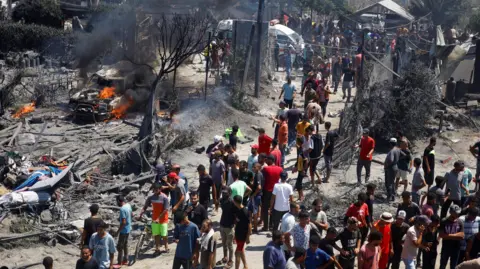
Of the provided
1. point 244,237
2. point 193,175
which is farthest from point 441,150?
point 244,237

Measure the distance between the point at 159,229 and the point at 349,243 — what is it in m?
3.78

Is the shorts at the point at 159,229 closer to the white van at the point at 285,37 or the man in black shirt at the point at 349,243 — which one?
the man in black shirt at the point at 349,243

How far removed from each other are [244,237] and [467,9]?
33.5 metres

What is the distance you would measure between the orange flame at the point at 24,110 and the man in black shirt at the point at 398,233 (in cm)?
1396

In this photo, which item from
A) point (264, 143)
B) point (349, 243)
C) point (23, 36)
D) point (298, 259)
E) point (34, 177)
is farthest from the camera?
point (23, 36)

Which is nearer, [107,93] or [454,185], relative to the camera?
[454,185]

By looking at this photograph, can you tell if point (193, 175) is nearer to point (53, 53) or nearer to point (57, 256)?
point (57, 256)

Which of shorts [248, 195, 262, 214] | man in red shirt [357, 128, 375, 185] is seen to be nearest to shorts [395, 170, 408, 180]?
man in red shirt [357, 128, 375, 185]

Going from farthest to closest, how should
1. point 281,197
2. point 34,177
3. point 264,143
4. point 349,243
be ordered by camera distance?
point 264,143
point 34,177
point 281,197
point 349,243

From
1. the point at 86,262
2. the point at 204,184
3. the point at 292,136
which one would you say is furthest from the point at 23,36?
the point at 86,262

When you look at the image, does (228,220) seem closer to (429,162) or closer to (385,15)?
(429,162)

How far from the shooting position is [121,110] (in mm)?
21688

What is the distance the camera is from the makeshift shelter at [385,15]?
125 ft

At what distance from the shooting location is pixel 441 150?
1958cm
